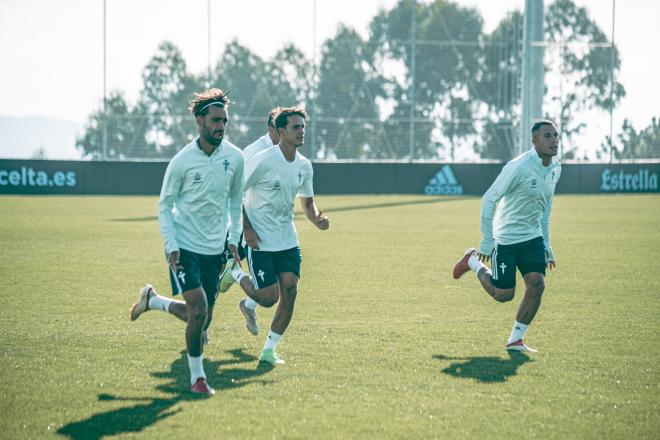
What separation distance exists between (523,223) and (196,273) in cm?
330

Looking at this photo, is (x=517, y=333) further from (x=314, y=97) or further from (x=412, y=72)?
(x=412, y=72)

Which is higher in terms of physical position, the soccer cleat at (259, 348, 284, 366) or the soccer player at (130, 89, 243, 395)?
the soccer player at (130, 89, 243, 395)

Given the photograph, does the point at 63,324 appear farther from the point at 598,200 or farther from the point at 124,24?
the point at 124,24

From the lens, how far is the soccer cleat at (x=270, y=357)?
7340 mm

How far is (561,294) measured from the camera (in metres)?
11.3

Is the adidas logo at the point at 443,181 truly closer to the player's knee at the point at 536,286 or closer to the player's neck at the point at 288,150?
the player's knee at the point at 536,286

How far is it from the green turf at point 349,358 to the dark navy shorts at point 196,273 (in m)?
0.70

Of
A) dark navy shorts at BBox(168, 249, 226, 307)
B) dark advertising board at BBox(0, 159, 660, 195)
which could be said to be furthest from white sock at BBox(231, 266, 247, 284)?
dark advertising board at BBox(0, 159, 660, 195)

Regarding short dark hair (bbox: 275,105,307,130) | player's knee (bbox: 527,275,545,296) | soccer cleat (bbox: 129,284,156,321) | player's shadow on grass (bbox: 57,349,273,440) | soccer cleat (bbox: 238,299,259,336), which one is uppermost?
short dark hair (bbox: 275,105,307,130)

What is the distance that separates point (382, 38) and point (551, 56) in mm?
9066

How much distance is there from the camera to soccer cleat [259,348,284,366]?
7.34 m

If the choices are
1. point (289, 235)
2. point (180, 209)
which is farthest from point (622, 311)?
point (180, 209)

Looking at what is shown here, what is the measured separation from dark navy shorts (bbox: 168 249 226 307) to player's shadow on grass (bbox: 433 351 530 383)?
1.95 meters

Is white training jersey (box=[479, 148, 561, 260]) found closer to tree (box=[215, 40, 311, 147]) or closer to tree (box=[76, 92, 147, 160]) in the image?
tree (box=[76, 92, 147, 160])
